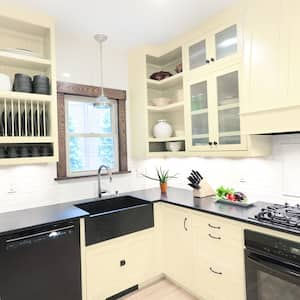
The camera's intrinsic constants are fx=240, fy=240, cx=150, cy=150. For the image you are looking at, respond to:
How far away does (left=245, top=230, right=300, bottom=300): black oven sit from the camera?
1.50m

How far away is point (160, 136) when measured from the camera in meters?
3.00

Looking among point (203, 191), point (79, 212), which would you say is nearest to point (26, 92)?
point (79, 212)

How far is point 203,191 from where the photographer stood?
259 cm

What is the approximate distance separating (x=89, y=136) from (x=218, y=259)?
1901 mm

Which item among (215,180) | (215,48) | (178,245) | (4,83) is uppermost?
(215,48)

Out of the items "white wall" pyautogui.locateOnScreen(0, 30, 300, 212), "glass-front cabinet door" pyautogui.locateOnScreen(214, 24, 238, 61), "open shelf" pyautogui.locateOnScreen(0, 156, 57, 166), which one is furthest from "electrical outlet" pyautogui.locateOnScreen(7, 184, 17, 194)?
"glass-front cabinet door" pyautogui.locateOnScreen(214, 24, 238, 61)

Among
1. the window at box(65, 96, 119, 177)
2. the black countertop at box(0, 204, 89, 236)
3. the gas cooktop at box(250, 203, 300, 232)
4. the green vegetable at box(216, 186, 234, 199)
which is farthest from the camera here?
the window at box(65, 96, 119, 177)

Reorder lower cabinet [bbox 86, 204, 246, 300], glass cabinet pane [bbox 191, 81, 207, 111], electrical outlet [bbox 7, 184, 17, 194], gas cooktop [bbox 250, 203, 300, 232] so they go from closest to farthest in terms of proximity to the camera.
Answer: gas cooktop [bbox 250, 203, 300, 232] < lower cabinet [bbox 86, 204, 246, 300] < electrical outlet [bbox 7, 184, 17, 194] < glass cabinet pane [bbox 191, 81, 207, 111]

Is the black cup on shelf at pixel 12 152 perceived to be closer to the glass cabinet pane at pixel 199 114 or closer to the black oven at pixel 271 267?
the glass cabinet pane at pixel 199 114

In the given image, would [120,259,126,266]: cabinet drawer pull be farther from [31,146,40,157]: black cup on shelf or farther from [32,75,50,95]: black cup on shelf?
[32,75,50,95]: black cup on shelf

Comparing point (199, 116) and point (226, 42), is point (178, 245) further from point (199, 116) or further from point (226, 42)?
point (226, 42)

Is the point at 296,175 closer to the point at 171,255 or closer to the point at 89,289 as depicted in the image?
the point at 171,255

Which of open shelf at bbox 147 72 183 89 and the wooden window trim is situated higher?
open shelf at bbox 147 72 183 89

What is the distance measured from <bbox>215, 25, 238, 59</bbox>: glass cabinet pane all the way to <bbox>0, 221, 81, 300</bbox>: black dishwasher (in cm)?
204
